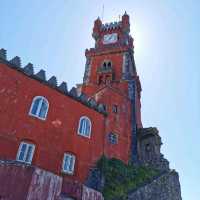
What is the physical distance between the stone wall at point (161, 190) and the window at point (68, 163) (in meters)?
4.98

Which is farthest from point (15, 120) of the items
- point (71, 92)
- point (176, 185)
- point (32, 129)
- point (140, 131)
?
point (176, 185)

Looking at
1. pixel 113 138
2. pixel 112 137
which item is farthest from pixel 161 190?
pixel 112 137

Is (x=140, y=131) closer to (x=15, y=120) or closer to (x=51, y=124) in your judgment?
(x=51, y=124)

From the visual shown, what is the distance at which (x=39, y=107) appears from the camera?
60.8 feet

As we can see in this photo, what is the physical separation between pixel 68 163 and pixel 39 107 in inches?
197

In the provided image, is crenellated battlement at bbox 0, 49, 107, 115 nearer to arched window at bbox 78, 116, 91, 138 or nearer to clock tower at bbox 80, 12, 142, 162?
arched window at bbox 78, 116, 91, 138

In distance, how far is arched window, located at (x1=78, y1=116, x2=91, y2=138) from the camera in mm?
20422

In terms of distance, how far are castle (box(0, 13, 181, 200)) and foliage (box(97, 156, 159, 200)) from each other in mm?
948

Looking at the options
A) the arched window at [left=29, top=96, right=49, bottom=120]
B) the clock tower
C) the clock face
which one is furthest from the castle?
the clock face

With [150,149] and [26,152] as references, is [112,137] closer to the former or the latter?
[150,149]

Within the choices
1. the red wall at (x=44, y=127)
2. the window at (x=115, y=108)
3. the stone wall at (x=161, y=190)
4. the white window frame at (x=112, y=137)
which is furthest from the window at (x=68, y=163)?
the window at (x=115, y=108)

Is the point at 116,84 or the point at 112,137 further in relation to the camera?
the point at 116,84

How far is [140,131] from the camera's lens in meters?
27.1

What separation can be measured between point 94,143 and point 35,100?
646 centimetres
